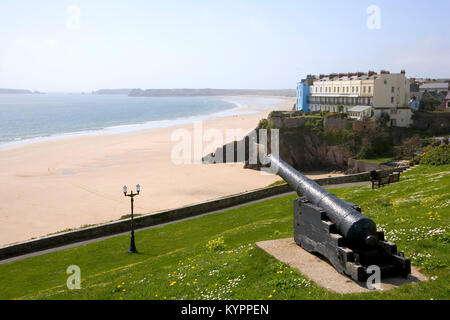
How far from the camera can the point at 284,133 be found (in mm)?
44000

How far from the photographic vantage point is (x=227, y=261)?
10945mm

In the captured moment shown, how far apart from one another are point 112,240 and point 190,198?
12331 mm

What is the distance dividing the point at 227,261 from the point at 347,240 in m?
A: 3.48

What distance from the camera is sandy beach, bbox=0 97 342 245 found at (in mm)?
25703

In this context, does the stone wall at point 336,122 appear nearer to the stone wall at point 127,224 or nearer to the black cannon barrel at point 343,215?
the stone wall at point 127,224

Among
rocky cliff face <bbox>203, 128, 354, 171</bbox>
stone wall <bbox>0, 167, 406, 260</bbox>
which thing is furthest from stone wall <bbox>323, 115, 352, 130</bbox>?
stone wall <bbox>0, 167, 406, 260</bbox>

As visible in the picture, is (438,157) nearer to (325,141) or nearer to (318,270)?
(325,141)

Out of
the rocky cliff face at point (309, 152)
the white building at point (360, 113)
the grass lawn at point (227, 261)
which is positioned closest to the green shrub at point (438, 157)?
the grass lawn at point (227, 261)

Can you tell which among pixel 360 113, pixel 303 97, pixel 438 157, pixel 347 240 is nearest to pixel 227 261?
pixel 347 240

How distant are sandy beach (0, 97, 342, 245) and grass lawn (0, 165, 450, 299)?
7.85 m

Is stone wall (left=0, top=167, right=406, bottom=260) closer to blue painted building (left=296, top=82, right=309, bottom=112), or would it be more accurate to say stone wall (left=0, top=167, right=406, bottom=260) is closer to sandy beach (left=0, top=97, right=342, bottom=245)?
sandy beach (left=0, top=97, right=342, bottom=245)

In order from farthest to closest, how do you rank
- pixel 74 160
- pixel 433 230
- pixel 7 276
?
pixel 74 160
pixel 7 276
pixel 433 230
